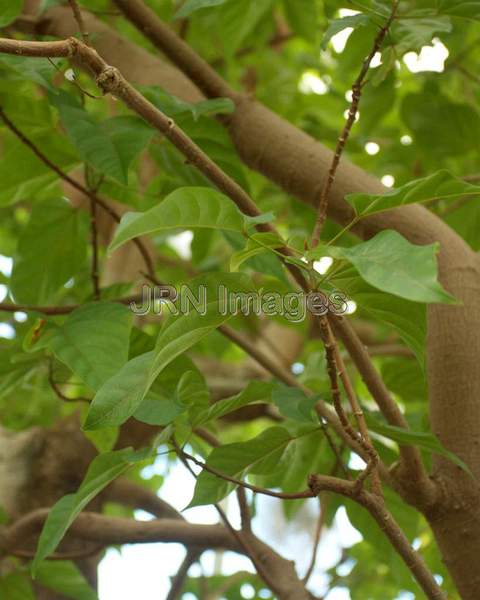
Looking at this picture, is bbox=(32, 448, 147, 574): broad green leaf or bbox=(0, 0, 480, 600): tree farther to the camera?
bbox=(32, 448, 147, 574): broad green leaf

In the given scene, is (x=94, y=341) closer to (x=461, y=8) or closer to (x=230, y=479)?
(x=230, y=479)

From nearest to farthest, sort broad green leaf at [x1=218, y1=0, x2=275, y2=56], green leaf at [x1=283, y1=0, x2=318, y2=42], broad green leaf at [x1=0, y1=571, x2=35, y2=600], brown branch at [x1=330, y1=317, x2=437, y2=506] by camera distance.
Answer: brown branch at [x1=330, y1=317, x2=437, y2=506] < broad green leaf at [x1=0, y1=571, x2=35, y2=600] < broad green leaf at [x1=218, y1=0, x2=275, y2=56] < green leaf at [x1=283, y1=0, x2=318, y2=42]

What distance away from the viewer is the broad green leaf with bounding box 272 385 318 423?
0.66 m

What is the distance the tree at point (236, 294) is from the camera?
53 centimetres

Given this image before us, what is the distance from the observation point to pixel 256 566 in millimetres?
880

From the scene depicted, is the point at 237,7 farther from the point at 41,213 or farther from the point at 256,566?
the point at 256,566

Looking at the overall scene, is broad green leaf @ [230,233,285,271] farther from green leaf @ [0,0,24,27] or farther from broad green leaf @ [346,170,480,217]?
green leaf @ [0,0,24,27]

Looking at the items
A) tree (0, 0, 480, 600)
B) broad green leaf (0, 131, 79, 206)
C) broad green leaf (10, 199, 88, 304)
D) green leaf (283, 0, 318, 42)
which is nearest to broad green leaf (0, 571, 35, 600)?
tree (0, 0, 480, 600)

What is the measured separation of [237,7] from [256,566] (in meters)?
0.71

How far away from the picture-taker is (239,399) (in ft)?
2.20

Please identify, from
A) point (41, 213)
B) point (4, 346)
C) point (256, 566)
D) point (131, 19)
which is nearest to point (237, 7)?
point (131, 19)

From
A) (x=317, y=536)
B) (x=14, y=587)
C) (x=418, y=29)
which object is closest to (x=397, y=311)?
(x=418, y=29)

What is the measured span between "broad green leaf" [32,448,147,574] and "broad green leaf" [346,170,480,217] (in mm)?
243

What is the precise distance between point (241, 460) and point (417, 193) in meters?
0.31
